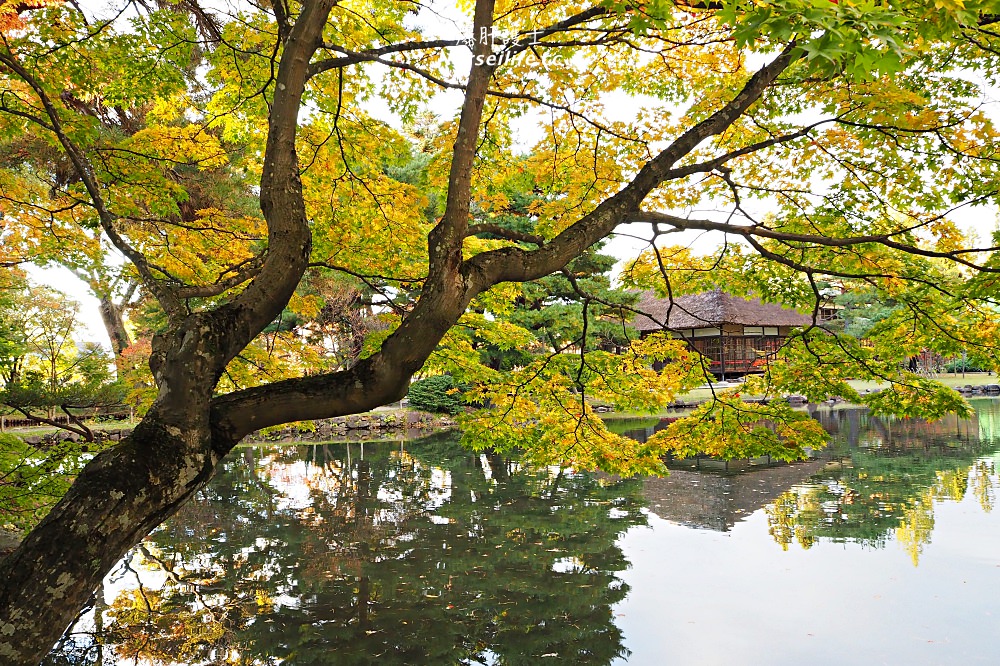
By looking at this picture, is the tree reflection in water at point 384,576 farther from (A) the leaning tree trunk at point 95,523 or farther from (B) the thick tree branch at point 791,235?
(B) the thick tree branch at point 791,235

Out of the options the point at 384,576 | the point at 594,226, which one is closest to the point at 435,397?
the point at 384,576

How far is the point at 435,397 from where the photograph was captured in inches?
691

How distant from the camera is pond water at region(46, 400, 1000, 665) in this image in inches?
170

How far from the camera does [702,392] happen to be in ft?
70.1

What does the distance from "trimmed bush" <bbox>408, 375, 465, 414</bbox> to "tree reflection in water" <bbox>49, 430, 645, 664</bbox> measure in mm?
7641

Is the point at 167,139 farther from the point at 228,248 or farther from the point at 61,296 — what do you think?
the point at 61,296

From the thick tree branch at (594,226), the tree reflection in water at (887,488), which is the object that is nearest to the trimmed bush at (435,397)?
the tree reflection in water at (887,488)

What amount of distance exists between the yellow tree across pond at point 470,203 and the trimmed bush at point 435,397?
453 inches

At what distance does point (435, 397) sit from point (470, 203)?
13.8 meters

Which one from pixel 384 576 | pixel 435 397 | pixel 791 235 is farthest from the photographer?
pixel 435 397

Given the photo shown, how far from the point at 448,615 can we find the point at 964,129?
5.24 meters

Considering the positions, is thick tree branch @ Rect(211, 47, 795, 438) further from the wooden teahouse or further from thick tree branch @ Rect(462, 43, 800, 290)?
the wooden teahouse

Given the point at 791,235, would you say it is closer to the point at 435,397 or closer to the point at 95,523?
the point at 95,523

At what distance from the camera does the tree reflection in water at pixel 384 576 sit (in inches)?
171
